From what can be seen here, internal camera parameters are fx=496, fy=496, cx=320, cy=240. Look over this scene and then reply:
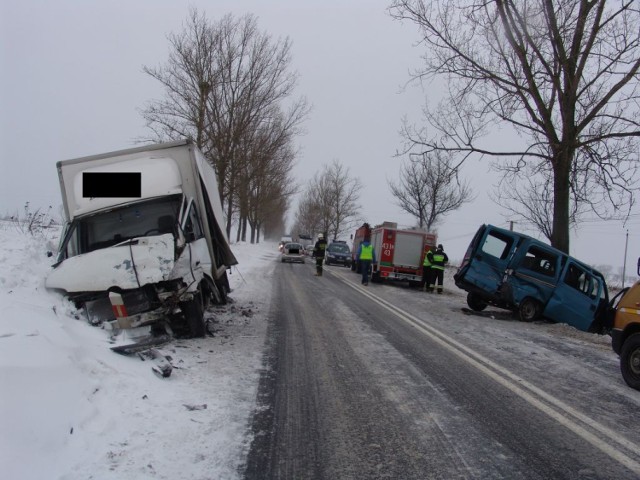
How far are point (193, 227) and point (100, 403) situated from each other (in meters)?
3.70

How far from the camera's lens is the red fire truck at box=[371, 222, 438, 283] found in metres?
20.5

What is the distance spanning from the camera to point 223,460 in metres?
3.55

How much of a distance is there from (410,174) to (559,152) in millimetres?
18382

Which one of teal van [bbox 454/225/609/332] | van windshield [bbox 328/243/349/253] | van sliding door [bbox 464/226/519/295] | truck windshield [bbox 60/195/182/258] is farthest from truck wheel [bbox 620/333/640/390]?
van windshield [bbox 328/243/349/253]

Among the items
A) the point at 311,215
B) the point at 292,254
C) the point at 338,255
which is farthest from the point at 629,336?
the point at 311,215

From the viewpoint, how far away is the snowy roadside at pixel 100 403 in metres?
3.29

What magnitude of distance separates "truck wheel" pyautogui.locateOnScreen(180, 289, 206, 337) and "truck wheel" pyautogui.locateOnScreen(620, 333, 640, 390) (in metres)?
5.76

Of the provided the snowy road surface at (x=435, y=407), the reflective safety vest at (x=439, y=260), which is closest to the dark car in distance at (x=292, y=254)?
the reflective safety vest at (x=439, y=260)

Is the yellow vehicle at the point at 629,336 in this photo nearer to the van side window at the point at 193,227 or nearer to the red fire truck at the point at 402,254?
the van side window at the point at 193,227

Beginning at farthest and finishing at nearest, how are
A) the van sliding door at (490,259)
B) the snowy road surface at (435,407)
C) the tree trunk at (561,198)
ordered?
the tree trunk at (561,198) → the van sliding door at (490,259) → the snowy road surface at (435,407)

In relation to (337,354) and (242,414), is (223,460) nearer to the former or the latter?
(242,414)

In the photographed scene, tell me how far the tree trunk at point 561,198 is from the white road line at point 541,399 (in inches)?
Result: 315

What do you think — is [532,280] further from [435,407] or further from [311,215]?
[311,215]

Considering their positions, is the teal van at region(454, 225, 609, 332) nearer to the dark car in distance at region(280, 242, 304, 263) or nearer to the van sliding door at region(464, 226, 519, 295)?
the van sliding door at region(464, 226, 519, 295)
